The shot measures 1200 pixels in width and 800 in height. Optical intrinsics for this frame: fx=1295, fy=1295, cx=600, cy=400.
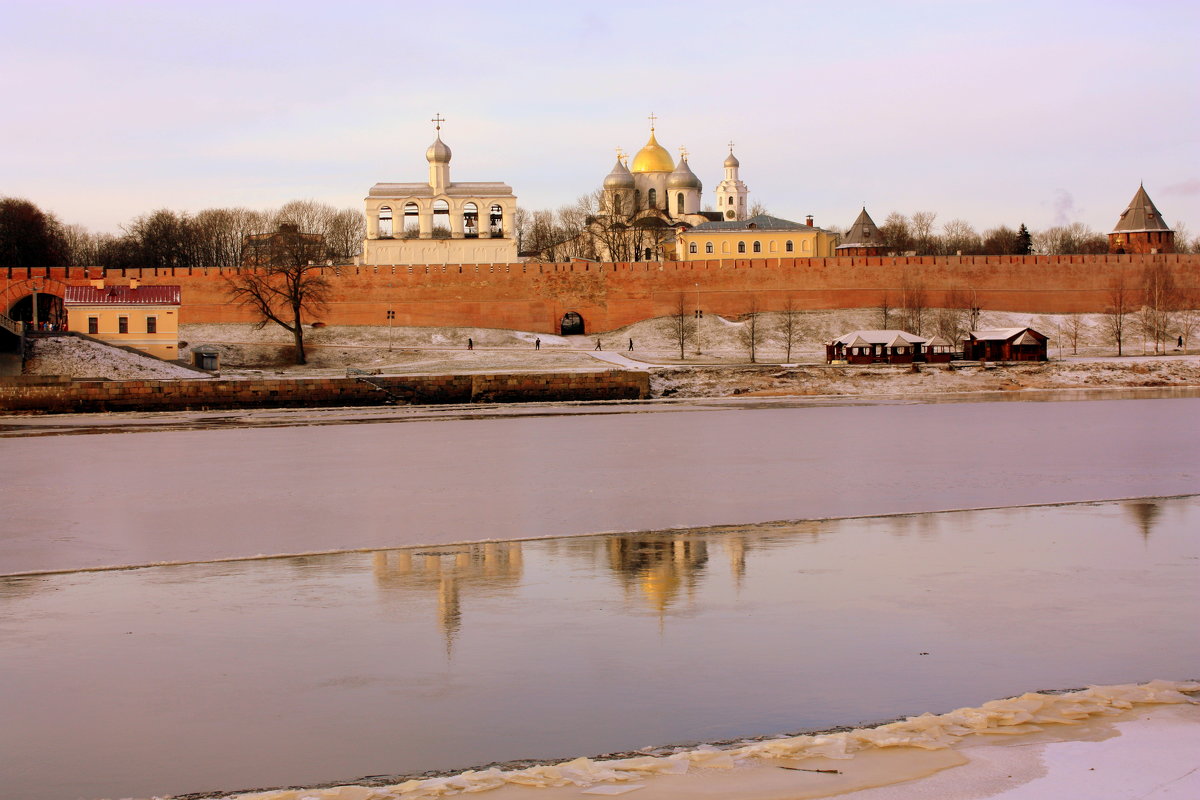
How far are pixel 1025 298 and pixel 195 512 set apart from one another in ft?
113

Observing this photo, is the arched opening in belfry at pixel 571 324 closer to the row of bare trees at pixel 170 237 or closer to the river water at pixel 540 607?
the row of bare trees at pixel 170 237

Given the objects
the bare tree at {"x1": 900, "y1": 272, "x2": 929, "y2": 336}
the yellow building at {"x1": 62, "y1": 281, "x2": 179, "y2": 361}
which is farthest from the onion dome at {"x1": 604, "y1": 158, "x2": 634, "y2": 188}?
the yellow building at {"x1": 62, "y1": 281, "x2": 179, "y2": 361}

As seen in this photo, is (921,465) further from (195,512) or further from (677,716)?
(677,716)

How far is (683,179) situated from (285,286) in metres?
22.4

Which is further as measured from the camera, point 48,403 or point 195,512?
point 48,403

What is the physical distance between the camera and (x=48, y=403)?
23516 mm

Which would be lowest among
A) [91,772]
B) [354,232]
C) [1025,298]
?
[91,772]

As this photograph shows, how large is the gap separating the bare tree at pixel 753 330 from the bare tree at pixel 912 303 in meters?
4.19

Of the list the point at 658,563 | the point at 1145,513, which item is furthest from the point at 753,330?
the point at 658,563

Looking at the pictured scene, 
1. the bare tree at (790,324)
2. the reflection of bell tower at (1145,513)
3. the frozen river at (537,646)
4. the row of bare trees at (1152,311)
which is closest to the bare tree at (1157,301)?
the row of bare trees at (1152,311)

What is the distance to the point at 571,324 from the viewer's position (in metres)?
41.0

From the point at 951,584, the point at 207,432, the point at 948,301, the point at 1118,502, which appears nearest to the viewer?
the point at 951,584

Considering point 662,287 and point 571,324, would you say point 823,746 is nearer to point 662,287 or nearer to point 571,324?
point 662,287

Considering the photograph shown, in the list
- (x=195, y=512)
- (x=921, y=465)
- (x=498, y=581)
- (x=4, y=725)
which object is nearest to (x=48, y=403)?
(x=195, y=512)
